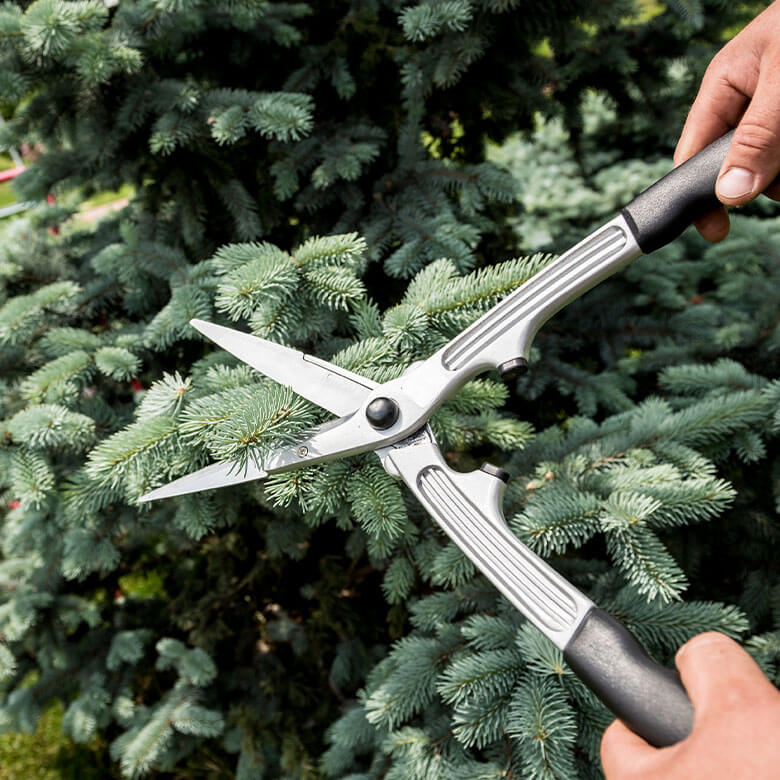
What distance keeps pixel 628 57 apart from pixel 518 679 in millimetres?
2342

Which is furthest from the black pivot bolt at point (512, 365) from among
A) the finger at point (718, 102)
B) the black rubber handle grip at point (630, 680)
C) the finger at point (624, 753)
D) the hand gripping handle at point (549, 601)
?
the finger at point (718, 102)

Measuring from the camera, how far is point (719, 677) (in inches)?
27.9

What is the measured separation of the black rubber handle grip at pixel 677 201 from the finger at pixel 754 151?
0.10 ft

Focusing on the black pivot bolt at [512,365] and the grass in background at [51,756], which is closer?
the black pivot bolt at [512,365]

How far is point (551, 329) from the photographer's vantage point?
247 centimetres

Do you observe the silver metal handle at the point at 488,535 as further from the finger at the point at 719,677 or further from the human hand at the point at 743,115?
the human hand at the point at 743,115

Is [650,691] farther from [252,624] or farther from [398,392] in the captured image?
[252,624]

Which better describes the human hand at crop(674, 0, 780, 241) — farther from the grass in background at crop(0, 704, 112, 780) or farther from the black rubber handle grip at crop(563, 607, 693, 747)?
the grass in background at crop(0, 704, 112, 780)

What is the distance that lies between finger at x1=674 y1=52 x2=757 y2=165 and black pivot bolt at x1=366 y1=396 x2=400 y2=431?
0.88 metres

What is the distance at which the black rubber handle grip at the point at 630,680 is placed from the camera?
74 centimetres

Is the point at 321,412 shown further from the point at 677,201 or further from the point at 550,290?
the point at 677,201

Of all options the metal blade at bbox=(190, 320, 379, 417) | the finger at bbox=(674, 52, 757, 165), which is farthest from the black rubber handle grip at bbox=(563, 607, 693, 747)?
the finger at bbox=(674, 52, 757, 165)

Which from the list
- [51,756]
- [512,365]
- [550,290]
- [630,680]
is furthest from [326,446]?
[51,756]

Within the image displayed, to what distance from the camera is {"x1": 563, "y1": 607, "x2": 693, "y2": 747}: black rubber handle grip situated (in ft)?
2.43
